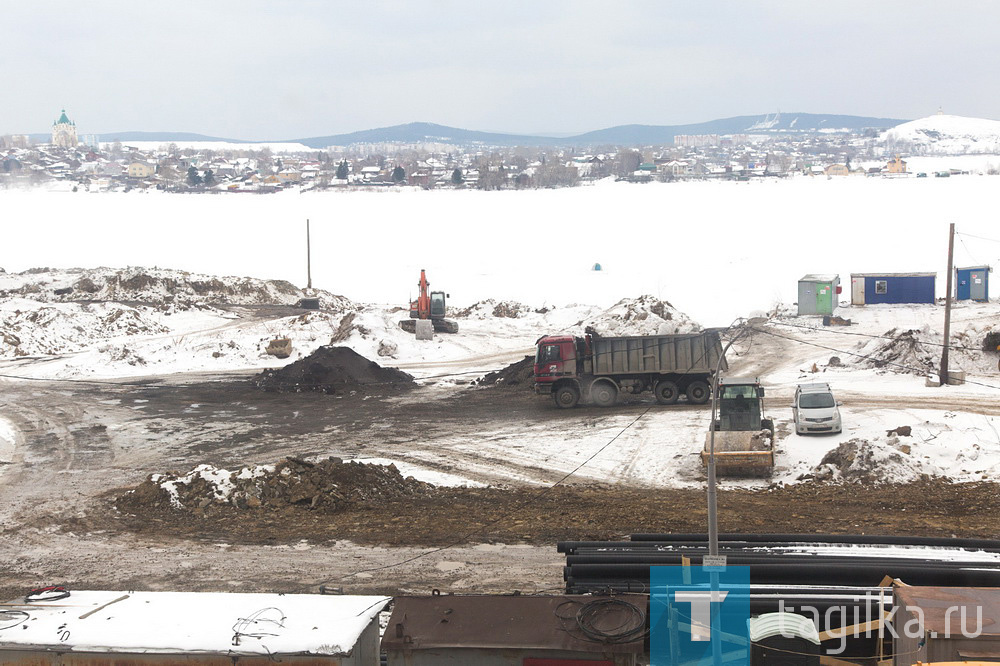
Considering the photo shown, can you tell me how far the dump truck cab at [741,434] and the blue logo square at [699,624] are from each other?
1053cm

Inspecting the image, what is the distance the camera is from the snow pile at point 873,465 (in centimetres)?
2202

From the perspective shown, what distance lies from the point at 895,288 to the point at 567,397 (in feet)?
77.1

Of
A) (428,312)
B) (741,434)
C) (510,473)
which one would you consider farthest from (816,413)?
(428,312)

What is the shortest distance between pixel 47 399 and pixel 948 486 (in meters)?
32.0

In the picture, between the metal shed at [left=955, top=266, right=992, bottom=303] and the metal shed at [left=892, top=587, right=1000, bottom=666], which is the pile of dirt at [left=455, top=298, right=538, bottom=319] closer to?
the metal shed at [left=955, top=266, right=992, bottom=303]

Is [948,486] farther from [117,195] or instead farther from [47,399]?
[117,195]

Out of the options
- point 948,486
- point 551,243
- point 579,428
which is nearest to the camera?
point 948,486

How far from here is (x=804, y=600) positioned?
40.7 feet

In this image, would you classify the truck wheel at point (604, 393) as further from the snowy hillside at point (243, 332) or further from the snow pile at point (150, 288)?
the snow pile at point (150, 288)

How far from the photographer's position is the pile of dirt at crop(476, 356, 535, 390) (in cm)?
3550

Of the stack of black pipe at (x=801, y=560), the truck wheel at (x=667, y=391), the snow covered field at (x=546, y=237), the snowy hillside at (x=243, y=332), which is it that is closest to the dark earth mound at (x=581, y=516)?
the stack of black pipe at (x=801, y=560)

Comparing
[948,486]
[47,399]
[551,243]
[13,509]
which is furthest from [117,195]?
[948,486]

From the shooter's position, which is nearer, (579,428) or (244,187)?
(579,428)

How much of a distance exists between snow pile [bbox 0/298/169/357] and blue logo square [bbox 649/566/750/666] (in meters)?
43.6
